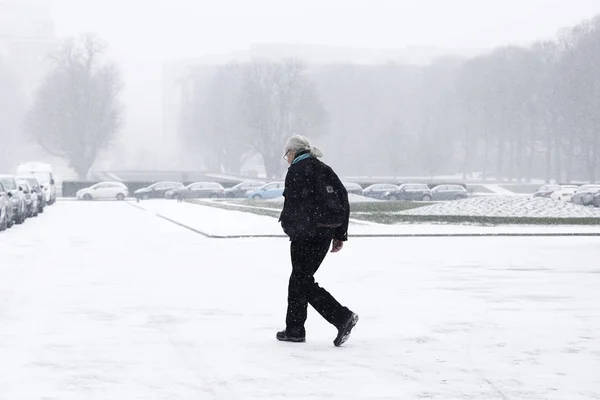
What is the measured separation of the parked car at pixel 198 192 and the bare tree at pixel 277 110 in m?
15.4

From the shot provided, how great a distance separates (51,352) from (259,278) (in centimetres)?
800

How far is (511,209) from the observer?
43438mm

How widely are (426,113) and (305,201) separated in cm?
10971

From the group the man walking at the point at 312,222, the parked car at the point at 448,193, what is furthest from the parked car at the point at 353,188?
the man walking at the point at 312,222

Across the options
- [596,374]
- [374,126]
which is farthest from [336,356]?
[374,126]

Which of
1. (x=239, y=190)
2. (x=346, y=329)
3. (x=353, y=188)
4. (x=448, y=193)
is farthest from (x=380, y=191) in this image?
(x=346, y=329)

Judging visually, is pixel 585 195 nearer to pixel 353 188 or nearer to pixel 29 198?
pixel 353 188

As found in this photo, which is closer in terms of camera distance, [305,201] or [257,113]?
[305,201]

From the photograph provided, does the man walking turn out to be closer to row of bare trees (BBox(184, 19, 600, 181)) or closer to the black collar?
the black collar

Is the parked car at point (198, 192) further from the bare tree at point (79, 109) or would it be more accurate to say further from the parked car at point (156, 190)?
the bare tree at point (79, 109)

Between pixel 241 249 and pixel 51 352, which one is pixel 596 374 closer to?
pixel 51 352

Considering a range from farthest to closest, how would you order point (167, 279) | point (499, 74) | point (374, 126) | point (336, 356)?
point (374, 126) < point (499, 74) < point (167, 279) < point (336, 356)

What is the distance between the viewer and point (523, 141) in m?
108

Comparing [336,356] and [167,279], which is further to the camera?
[167,279]
